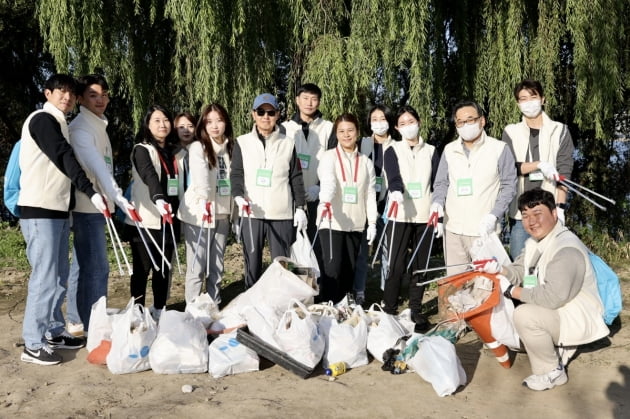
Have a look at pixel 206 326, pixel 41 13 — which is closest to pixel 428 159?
pixel 206 326

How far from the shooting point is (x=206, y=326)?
364 cm

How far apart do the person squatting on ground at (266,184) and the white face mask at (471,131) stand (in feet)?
3.80

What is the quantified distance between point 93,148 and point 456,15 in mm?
3849

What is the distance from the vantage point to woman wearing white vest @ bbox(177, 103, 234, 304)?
3.96 meters

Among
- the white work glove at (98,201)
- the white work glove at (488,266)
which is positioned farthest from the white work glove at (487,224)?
the white work glove at (98,201)

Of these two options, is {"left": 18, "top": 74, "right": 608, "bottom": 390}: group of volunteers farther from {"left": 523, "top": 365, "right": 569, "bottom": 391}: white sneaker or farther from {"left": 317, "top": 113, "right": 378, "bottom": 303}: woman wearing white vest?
{"left": 523, "top": 365, "right": 569, "bottom": 391}: white sneaker

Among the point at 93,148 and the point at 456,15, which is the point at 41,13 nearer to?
the point at 93,148

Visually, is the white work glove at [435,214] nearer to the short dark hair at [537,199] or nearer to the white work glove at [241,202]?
the short dark hair at [537,199]

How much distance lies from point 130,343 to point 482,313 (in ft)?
6.56

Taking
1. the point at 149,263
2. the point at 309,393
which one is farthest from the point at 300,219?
the point at 309,393

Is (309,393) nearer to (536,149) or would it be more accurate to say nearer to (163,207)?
(163,207)

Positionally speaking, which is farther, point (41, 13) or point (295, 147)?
point (41, 13)

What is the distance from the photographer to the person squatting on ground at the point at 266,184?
3.99 m

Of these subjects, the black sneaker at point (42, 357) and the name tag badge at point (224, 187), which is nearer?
the black sneaker at point (42, 357)
